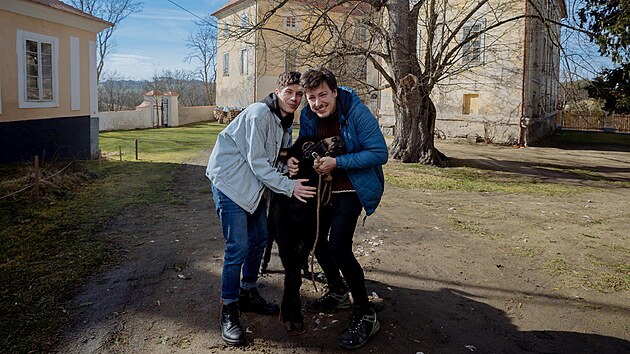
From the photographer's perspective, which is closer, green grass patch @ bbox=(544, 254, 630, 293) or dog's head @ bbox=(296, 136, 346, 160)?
dog's head @ bbox=(296, 136, 346, 160)

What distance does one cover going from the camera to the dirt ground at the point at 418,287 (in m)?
3.62

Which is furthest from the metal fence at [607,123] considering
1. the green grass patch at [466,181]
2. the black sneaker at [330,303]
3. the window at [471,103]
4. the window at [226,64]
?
the black sneaker at [330,303]

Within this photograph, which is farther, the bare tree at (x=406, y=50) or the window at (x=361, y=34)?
the window at (x=361, y=34)

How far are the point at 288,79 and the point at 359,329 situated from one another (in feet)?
5.93

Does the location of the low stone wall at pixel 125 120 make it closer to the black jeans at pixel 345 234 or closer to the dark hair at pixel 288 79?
the dark hair at pixel 288 79

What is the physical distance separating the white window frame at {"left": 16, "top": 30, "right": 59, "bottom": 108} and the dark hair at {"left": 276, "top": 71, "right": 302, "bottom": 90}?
1058 cm

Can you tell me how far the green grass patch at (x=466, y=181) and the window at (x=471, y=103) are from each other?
33.9 ft

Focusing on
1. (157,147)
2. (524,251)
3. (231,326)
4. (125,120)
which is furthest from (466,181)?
(125,120)

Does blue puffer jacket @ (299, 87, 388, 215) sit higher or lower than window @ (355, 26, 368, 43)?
lower

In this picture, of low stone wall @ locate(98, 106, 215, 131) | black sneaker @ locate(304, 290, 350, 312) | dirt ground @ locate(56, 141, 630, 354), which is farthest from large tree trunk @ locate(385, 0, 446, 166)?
low stone wall @ locate(98, 106, 215, 131)

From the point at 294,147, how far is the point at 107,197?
6.41 meters

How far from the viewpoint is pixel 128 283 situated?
185 inches

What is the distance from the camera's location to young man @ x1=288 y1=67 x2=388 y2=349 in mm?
3457

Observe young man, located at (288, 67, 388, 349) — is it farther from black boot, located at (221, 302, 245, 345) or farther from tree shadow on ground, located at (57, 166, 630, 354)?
black boot, located at (221, 302, 245, 345)
